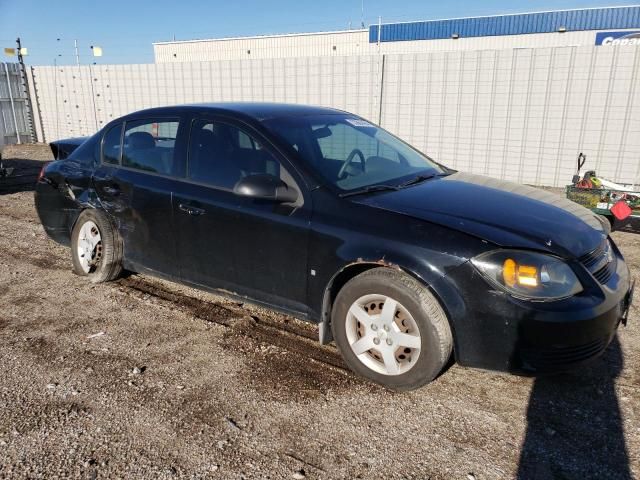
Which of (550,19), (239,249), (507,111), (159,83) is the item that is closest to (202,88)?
(159,83)

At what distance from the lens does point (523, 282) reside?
2646 mm

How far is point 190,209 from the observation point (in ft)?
12.2

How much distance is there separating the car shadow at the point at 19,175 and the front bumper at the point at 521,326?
30.7 ft

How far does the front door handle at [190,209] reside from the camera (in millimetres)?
3664

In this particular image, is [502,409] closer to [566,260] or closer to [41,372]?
[566,260]

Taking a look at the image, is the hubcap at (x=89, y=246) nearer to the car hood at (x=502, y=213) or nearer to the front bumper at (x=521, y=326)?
the car hood at (x=502, y=213)

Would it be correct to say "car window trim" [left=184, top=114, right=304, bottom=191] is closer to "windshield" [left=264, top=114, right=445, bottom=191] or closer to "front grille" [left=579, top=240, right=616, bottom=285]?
"windshield" [left=264, top=114, right=445, bottom=191]

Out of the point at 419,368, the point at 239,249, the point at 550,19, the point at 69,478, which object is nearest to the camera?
the point at 69,478

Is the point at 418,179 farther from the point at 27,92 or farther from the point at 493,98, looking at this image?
the point at 27,92

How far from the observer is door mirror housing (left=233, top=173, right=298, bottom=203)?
3.21 m

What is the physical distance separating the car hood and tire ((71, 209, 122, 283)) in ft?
8.04

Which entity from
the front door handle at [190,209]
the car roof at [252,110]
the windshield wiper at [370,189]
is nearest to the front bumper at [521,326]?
the windshield wiper at [370,189]

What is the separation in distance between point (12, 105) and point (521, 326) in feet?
61.9

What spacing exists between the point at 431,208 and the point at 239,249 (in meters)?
1.35
